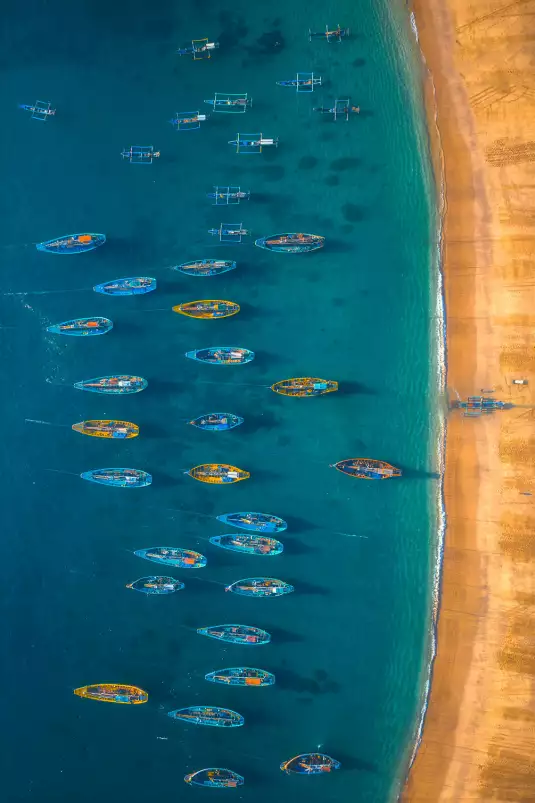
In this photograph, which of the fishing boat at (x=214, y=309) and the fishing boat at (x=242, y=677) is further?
the fishing boat at (x=214, y=309)

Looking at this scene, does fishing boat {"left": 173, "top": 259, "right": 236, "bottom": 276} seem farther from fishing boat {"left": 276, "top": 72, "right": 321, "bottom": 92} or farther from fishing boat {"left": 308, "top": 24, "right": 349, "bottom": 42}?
fishing boat {"left": 308, "top": 24, "right": 349, "bottom": 42}

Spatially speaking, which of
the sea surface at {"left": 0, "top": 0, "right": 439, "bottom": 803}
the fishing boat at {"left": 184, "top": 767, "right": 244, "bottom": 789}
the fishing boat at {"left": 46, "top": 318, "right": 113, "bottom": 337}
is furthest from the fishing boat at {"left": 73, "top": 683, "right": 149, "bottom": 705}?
the fishing boat at {"left": 46, "top": 318, "right": 113, "bottom": 337}

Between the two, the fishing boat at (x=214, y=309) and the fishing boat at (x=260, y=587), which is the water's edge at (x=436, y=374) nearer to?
the fishing boat at (x=260, y=587)

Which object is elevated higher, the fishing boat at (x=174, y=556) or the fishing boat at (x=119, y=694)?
the fishing boat at (x=174, y=556)

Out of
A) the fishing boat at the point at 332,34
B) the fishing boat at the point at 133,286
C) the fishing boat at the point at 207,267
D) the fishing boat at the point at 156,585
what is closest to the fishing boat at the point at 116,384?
the fishing boat at the point at 133,286

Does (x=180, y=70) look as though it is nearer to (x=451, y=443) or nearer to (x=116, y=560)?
(x=451, y=443)

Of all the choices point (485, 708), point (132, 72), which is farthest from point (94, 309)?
point (485, 708)
